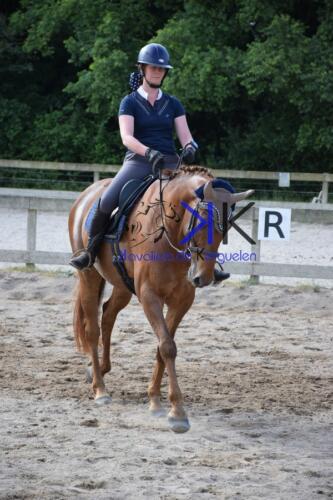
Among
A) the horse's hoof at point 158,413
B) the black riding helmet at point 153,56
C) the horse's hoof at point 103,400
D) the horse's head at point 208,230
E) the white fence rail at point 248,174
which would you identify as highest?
the black riding helmet at point 153,56

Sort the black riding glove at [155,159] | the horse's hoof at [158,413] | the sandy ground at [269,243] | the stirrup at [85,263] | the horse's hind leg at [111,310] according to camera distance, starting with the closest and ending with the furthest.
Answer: the black riding glove at [155,159] → the horse's hoof at [158,413] → the stirrup at [85,263] → the horse's hind leg at [111,310] → the sandy ground at [269,243]

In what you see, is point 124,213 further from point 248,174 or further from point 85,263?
point 248,174

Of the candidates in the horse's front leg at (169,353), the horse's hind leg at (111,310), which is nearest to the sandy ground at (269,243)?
the horse's hind leg at (111,310)

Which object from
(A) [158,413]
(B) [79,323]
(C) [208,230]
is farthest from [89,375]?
(C) [208,230]

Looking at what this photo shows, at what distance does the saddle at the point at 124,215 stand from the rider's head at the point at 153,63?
79cm

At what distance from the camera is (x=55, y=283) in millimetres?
12570

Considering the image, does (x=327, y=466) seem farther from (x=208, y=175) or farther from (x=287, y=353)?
Result: (x=287, y=353)

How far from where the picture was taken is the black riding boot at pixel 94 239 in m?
7.72

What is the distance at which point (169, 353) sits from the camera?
676 cm

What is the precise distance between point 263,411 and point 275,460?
1.33 meters

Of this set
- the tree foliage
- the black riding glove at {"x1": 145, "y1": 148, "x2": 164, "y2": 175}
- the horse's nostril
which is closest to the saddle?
the black riding glove at {"x1": 145, "y1": 148, "x2": 164, "y2": 175}

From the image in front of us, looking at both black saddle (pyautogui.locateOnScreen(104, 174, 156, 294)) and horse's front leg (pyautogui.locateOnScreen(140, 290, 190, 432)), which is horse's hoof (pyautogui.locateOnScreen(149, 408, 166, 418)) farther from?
black saddle (pyautogui.locateOnScreen(104, 174, 156, 294))

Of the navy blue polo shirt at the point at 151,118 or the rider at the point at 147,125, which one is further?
the navy blue polo shirt at the point at 151,118

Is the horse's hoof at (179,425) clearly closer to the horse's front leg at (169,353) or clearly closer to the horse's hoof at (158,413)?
the horse's front leg at (169,353)
